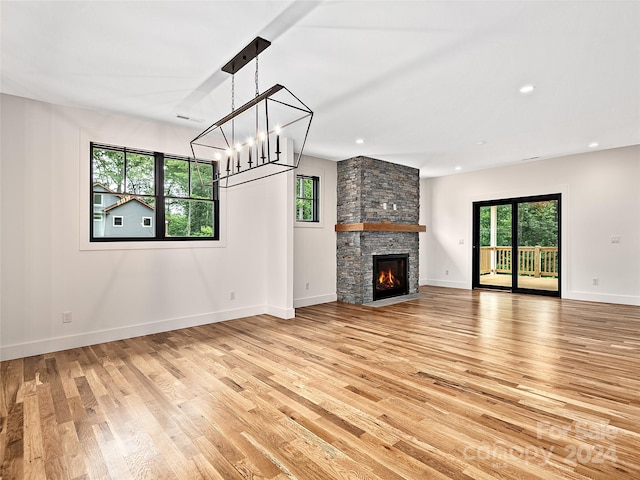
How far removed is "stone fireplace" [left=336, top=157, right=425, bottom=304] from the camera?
6570mm

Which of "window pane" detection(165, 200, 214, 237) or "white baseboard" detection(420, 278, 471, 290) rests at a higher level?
"window pane" detection(165, 200, 214, 237)

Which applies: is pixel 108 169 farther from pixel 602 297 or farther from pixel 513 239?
pixel 602 297

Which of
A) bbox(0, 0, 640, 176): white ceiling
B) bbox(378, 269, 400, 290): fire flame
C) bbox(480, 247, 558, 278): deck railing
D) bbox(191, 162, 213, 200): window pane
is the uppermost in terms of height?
bbox(0, 0, 640, 176): white ceiling

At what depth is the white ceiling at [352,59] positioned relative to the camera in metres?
2.36

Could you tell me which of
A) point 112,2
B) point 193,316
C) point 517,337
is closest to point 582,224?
point 517,337

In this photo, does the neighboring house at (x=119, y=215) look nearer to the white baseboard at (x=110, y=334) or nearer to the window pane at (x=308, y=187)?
the white baseboard at (x=110, y=334)

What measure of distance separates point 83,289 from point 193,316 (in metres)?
1.37

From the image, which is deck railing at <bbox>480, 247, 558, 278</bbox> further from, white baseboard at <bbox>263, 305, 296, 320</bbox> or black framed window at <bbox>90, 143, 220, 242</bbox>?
black framed window at <bbox>90, 143, 220, 242</bbox>

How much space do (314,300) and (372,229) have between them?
5.58 feet

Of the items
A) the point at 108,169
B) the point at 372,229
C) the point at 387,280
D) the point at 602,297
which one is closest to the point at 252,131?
the point at 108,169

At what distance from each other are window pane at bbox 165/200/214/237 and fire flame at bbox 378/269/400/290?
346 cm

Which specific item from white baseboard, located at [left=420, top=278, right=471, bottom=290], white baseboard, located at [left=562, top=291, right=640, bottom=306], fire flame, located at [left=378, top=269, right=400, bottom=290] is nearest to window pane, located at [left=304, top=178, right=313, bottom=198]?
fire flame, located at [left=378, top=269, right=400, bottom=290]

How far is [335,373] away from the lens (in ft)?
10.2

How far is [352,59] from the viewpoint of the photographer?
9.82 ft
